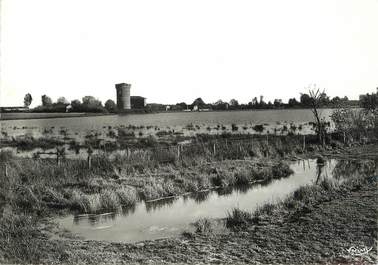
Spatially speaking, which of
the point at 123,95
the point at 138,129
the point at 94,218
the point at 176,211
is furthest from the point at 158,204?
the point at 123,95

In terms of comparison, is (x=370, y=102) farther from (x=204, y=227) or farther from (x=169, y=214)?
(x=204, y=227)

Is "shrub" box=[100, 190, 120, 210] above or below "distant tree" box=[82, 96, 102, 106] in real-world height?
below

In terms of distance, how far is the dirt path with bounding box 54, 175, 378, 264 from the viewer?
869cm

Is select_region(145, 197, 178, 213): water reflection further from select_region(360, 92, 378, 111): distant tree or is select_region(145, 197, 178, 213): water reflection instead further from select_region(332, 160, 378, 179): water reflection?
select_region(360, 92, 378, 111): distant tree

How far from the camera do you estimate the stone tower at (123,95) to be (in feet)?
500

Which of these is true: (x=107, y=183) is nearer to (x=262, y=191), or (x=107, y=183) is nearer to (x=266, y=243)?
(x=262, y=191)

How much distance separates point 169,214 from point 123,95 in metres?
145

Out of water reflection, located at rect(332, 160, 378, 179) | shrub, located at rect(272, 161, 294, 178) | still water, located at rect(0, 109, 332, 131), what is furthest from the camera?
still water, located at rect(0, 109, 332, 131)

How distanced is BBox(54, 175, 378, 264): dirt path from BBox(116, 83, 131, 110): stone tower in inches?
5658

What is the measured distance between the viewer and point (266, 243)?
32.0 feet

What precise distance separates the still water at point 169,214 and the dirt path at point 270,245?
148 centimetres

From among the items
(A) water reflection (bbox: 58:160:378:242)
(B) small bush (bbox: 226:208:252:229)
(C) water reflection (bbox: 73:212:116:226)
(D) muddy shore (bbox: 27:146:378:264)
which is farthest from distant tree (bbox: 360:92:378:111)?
(C) water reflection (bbox: 73:212:116:226)

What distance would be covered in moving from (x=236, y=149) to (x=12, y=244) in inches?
785

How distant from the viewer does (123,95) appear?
510 feet
